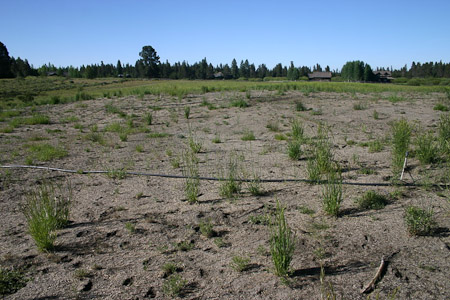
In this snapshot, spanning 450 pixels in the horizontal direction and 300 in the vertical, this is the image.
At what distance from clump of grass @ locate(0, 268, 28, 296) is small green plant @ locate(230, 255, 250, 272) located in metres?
2.11

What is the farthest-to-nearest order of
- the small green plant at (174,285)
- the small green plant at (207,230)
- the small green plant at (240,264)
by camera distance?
the small green plant at (207,230) < the small green plant at (240,264) < the small green plant at (174,285)

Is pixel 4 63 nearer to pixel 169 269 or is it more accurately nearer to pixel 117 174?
pixel 117 174

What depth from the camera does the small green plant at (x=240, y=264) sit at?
3.57m

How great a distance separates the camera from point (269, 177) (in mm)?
6527

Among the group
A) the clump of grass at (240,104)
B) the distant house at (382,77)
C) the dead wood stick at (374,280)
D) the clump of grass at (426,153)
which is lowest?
the dead wood stick at (374,280)

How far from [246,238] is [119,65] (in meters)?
108

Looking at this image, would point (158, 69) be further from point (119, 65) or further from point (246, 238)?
point (246, 238)

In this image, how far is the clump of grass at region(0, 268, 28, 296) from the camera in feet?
11.0

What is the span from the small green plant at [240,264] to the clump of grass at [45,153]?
657cm

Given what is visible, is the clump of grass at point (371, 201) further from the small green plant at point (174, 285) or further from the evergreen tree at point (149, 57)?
the evergreen tree at point (149, 57)

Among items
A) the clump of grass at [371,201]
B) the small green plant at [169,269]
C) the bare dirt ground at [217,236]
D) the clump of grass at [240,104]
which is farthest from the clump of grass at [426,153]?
the clump of grass at [240,104]

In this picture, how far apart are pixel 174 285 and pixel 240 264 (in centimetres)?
71

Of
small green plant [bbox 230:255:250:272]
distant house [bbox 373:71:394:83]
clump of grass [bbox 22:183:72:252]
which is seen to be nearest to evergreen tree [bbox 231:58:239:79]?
distant house [bbox 373:71:394:83]

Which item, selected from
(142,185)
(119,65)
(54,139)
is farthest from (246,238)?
(119,65)
